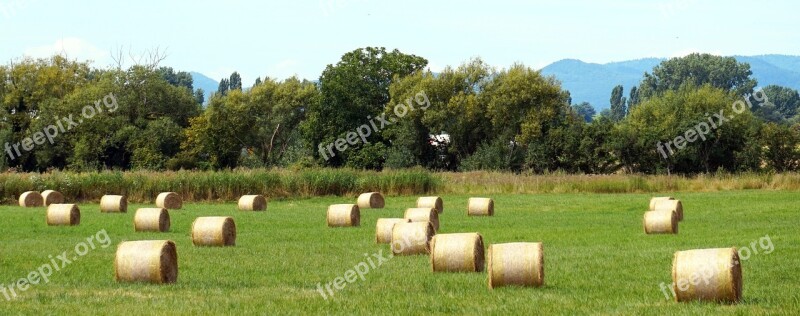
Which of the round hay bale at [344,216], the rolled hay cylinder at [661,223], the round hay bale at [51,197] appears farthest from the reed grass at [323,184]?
the rolled hay cylinder at [661,223]

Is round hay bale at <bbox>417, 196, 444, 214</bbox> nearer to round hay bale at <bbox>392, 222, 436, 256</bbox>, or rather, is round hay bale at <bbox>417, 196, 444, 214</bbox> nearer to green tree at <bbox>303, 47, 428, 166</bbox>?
round hay bale at <bbox>392, 222, 436, 256</bbox>

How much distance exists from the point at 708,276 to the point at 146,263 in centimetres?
791

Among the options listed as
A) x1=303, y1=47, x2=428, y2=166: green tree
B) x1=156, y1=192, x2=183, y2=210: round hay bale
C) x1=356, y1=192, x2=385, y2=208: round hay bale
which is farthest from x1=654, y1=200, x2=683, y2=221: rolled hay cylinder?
x1=303, y1=47, x2=428, y2=166: green tree

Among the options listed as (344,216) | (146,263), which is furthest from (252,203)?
(146,263)

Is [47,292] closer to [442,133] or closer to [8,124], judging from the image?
[442,133]

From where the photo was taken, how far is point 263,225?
3228cm

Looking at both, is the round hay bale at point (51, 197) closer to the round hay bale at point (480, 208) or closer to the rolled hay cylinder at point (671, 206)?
the round hay bale at point (480, 208)

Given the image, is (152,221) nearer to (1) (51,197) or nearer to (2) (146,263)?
(2) (146,263)

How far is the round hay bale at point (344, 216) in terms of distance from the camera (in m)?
31.4

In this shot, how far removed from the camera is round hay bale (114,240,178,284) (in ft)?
54.1

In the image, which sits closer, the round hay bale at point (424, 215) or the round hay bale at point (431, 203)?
the round hay bale at point (424, 215)

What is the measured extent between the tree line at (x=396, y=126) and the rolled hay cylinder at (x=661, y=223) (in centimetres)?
4597

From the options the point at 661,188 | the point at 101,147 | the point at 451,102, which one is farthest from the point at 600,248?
the point at 101,147

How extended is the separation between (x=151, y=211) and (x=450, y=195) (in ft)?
79.4
